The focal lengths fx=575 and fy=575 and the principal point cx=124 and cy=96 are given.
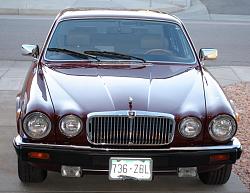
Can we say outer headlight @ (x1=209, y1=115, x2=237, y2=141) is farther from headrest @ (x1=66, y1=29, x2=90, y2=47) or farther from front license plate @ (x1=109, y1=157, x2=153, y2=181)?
headrest @ (x1=66, y1=29, x2=90, y2=47)

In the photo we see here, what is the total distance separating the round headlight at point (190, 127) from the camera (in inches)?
180

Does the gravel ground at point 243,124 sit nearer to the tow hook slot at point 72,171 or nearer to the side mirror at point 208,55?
the side mirror at point 208,55

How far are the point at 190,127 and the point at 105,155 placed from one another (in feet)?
2.36

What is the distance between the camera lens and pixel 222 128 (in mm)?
4680

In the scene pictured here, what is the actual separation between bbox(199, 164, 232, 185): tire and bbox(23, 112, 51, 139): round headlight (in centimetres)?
155

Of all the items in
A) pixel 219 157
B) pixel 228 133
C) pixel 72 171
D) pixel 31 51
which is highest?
pixel 31 51

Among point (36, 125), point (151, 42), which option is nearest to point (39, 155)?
point (36, 125)

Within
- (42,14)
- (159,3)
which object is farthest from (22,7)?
(159,3)

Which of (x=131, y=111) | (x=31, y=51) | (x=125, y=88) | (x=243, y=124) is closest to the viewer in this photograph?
(x=131, y=111)

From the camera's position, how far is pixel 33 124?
456cm

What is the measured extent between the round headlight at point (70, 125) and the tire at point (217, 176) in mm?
1346

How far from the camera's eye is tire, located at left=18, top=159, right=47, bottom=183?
4934 millimetres

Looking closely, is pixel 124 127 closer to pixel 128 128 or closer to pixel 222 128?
pixel 128 128

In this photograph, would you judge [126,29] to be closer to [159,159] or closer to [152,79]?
[152,79]
